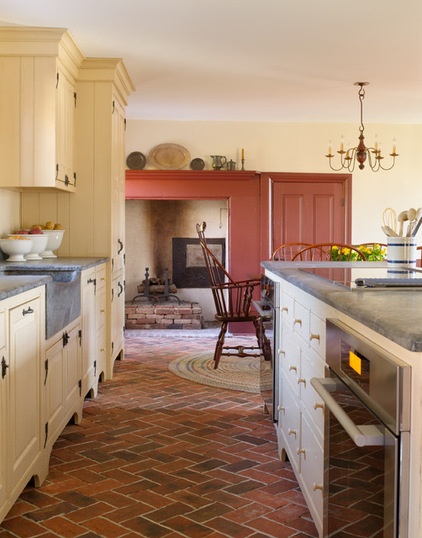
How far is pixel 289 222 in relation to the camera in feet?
25.0

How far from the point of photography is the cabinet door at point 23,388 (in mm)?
2369

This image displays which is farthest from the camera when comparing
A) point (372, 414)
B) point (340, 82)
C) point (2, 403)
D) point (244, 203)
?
point (244, 203)

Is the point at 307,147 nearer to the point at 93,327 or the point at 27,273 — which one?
the point at 93,327

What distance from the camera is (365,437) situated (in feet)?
4.42

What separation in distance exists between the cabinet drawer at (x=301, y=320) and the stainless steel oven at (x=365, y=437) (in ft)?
1.69

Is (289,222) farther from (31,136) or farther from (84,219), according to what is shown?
(31,136)

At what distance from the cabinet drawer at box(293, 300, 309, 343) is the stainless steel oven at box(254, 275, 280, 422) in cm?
52

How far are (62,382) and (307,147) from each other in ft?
16.9

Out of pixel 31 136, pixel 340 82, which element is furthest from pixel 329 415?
pixel 340 82

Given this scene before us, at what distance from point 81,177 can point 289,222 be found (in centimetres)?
338

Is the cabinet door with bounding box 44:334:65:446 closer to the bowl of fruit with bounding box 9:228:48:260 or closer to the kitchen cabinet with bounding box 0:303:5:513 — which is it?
the kitchen cabinet with bounding box 0:303:5:513

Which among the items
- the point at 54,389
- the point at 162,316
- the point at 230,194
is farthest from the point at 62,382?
the point at 230,194

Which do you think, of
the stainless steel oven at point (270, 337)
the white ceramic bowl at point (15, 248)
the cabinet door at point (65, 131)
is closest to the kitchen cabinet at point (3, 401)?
the stainless steel oven at point (270, 337)

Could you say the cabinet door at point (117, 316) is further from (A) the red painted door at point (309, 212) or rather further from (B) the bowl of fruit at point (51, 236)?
(A) the red painted door at point (309, 212)
